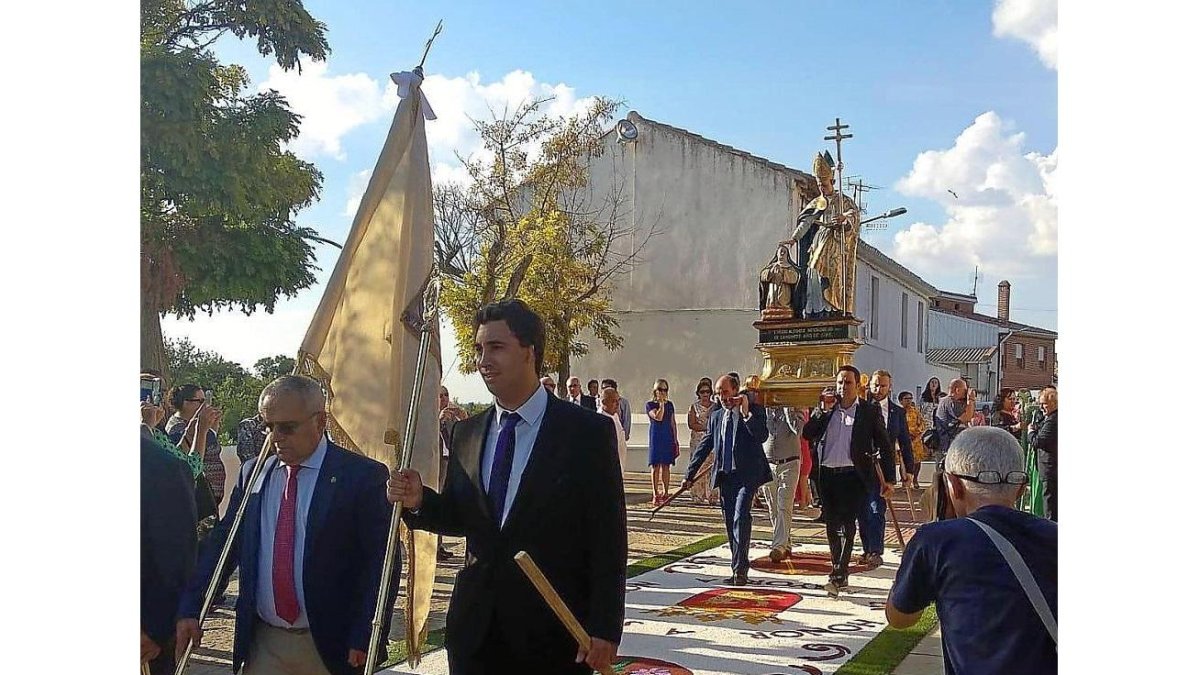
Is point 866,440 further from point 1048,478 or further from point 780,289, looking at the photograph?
point 780,289

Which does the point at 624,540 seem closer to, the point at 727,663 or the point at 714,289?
the point at 727,663

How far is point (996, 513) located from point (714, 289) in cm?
871

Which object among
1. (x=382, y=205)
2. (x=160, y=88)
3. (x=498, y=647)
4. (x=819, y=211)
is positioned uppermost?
(x=160, y=88)

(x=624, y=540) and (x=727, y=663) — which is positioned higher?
(x=624, y=540)

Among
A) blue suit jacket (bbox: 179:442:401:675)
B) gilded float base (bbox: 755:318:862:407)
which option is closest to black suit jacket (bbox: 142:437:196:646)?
blue suit jacket (bbox: 179:442:401:675)

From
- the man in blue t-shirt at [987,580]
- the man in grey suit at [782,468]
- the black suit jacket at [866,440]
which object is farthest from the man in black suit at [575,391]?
the man in blue t-shirt at [987,580]

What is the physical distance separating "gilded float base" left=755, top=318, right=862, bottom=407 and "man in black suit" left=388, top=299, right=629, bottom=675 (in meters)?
7.62

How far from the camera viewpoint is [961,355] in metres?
14.5

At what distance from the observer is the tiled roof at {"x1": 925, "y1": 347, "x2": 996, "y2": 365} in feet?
38.3

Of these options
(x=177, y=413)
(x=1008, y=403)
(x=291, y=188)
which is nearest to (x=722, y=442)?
(x=1008, y=403)

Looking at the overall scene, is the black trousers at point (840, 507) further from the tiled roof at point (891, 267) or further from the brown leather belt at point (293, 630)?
the tiled roof at point (891, 267)

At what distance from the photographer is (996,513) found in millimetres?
2398

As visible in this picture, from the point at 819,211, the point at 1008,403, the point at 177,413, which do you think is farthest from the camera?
the point at 819,211

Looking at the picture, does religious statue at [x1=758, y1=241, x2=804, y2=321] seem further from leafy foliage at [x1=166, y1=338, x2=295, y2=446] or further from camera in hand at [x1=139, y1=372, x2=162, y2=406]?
camera in hand at [x1=139, y1=372, x2=162, y2=406]
